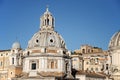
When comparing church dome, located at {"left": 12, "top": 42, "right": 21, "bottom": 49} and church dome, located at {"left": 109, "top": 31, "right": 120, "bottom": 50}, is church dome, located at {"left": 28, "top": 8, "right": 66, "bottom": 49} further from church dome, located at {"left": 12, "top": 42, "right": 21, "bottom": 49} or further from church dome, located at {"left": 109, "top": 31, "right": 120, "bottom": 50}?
church dome, located at {"left": 109, "top": 31, "right": 120, "bottom": 50}

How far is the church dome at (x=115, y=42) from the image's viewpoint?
282 ft

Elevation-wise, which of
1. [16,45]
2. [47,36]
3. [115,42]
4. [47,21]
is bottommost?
[16,45]

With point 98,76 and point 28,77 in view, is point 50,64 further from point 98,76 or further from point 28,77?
point 98,76

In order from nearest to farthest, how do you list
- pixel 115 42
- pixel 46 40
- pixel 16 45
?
pixel 46 40 < pixel 115 42 < pixel 16 45

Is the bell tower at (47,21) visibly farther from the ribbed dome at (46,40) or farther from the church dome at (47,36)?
the ribbed dome at (46,40)

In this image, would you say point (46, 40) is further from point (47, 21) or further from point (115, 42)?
point (115, 42)

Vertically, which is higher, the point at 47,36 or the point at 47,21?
the point at 47,21

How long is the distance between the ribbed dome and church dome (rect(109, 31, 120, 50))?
16.5m

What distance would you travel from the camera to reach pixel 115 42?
86375 mm

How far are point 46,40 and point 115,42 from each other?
20.8m

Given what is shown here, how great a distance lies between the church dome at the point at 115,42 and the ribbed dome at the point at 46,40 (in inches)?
651

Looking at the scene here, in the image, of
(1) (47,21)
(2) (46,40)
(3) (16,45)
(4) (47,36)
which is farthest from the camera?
(3) (16,45)

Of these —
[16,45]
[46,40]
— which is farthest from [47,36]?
[16,45]

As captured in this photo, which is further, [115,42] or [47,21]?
[115,42]
